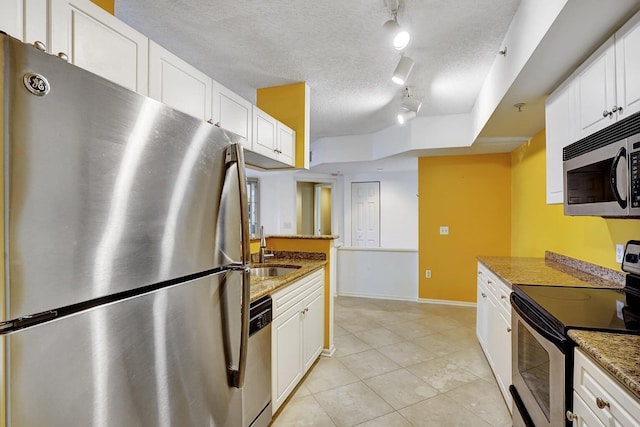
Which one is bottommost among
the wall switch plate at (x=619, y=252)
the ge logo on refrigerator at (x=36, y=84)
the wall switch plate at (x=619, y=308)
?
the wall switch plate at (x=619, y=308)

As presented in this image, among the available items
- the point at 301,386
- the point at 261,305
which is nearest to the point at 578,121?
the point at 261,305

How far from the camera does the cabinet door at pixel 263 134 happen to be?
2312 mm

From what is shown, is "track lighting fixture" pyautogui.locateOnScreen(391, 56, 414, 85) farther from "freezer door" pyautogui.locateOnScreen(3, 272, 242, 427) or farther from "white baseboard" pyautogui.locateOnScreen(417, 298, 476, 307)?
"white baseboard" pyautogui.locateOnScreen(417, 298, 476, 307)

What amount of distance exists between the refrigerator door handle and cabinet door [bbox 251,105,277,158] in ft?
3.78

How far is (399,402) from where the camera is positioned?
7.02ft

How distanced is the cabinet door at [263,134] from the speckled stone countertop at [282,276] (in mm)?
947

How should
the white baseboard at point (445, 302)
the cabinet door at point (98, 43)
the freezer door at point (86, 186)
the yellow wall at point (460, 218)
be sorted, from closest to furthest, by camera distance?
1. the freezer door at point (86, 186)
2. the cabinet door at point (98, 43)
3. the yellow wall at point (460, 218)
4. the white baseboard at point (445, 302)

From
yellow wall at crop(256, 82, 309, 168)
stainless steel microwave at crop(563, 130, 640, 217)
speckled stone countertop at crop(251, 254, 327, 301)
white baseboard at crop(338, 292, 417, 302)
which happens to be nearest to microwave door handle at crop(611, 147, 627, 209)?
stainless steel microwave at crop(563, 130, 640, 217)

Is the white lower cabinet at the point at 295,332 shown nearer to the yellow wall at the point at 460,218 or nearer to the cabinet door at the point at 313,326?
the cabinet door at the point at 313,326

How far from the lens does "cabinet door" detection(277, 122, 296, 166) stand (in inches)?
105

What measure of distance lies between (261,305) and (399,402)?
130 cm

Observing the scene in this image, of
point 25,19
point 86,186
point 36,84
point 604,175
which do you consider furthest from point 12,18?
point 604,175

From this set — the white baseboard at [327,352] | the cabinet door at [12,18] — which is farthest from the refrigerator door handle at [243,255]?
the white baseboard at [327,352]

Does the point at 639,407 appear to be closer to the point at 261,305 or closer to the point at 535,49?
the point at 261,305
